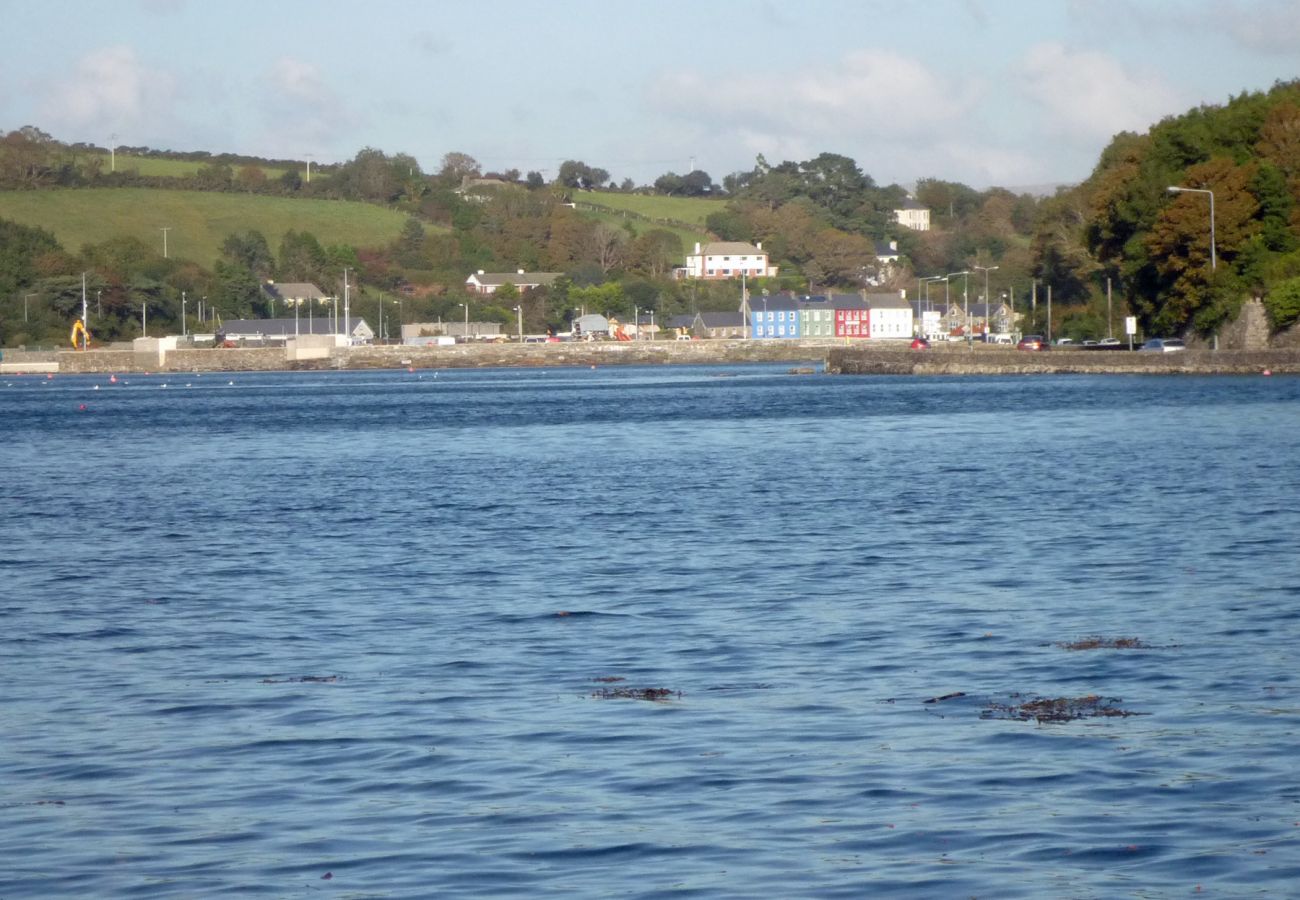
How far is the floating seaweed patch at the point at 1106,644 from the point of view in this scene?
14422 mm

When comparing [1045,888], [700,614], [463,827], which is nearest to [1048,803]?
[1045,888]

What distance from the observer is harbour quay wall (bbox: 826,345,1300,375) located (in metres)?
74.3

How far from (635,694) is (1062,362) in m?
78.1

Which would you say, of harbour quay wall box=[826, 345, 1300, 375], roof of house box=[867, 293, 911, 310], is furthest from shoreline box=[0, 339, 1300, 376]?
harbour quay wall box=[826, 345, 1300, 375]

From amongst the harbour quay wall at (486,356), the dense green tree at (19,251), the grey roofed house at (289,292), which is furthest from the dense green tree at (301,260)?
the harbour quay wall at (486,356)

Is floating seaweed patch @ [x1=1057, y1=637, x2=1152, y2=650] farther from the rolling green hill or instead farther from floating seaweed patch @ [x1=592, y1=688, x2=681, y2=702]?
the rolling green hill

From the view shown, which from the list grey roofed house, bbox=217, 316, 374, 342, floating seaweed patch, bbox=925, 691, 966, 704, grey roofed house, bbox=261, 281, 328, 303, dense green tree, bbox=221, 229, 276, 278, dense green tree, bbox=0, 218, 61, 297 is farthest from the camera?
dense green tree, bbox=221, 229, 276, 278

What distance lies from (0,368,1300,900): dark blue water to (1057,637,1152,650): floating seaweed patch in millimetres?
168

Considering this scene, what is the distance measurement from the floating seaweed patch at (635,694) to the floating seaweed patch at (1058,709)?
242 cm

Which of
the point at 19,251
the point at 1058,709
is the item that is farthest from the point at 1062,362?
the point at 19,251

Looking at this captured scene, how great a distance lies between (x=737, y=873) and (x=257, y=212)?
19882 cm

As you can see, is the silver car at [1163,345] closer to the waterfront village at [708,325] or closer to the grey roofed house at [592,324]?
Result: the waterfront village at [708,325]

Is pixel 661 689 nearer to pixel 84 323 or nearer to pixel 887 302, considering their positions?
pixel 84 323

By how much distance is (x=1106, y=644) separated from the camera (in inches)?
573
